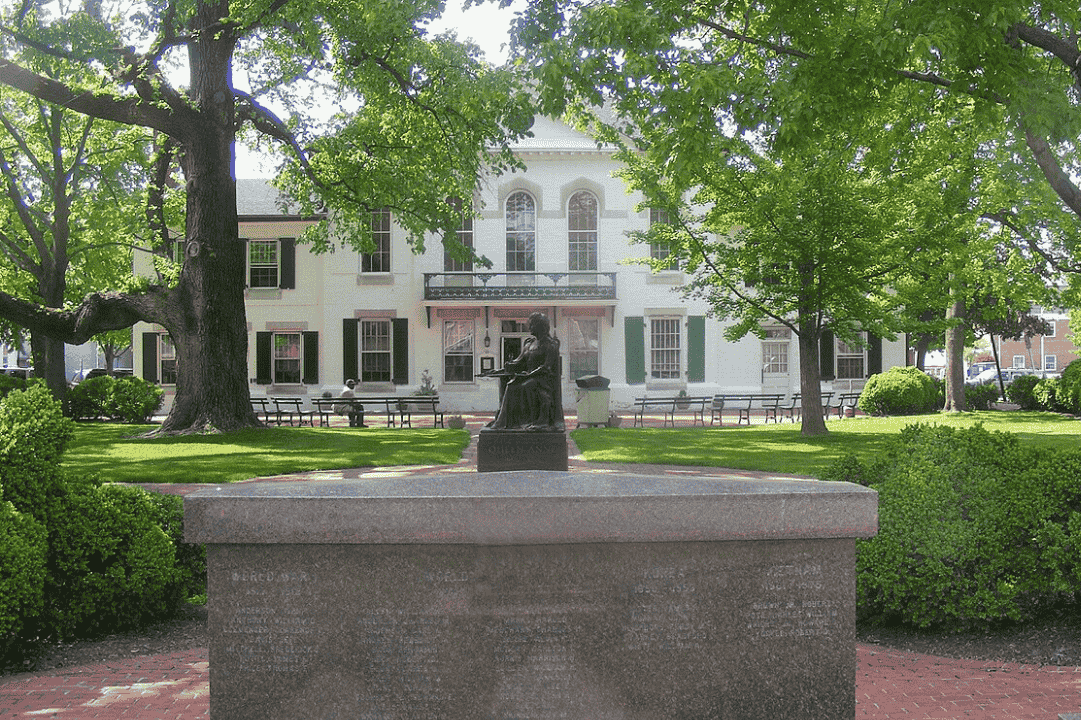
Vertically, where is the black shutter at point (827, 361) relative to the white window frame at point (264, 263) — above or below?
below

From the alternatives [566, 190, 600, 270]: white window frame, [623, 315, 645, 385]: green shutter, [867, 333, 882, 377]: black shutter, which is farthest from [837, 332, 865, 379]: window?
[566, 190, 600, 270]: white window frame

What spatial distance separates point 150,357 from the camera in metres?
32.1

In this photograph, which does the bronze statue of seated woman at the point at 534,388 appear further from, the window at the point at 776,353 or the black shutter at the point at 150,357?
the black shutter at the point at 150,357

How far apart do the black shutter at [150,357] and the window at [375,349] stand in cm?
756

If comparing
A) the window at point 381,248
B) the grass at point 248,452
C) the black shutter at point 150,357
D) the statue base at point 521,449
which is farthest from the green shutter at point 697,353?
the statue base at point 521,449

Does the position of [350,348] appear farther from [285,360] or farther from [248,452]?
[248,452]

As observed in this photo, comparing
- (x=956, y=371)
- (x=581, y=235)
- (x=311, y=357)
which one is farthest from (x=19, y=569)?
(x=581, y=235)

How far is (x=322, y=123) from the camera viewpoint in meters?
20.7

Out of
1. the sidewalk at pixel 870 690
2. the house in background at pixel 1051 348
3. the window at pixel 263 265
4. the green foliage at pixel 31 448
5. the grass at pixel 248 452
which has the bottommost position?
the sidewalk at pixel 870 690

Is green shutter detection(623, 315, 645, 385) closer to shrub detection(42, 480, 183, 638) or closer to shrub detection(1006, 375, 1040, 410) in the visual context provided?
shrub detection(1006, 375, 1040, 410)

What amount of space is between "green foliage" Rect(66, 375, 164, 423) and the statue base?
1783 centimetres

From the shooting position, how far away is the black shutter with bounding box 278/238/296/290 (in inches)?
1270

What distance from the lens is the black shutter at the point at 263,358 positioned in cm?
3212

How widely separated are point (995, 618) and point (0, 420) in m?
6.24
